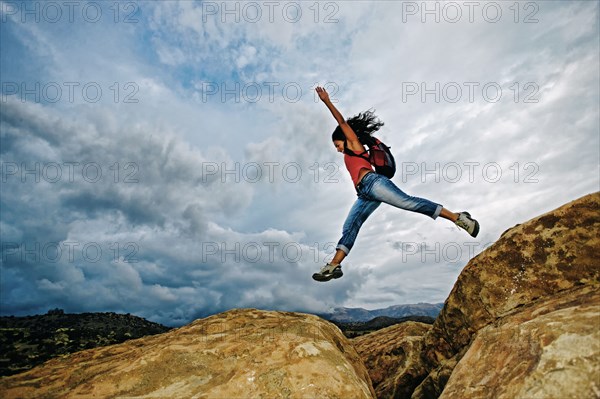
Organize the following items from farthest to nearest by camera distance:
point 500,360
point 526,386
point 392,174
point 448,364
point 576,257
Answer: point 392,174
point 448,364
point 576,257
point 500,360
point 526,386

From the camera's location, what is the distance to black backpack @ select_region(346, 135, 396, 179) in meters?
7.73

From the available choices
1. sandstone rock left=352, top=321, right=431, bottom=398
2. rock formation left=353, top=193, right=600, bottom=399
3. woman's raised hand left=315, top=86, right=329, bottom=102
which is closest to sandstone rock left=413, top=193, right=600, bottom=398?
rock formation left=353, top=193, right=600, bottom=399

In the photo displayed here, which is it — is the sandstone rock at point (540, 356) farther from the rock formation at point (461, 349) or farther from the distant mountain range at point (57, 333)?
the distant mountain range at point (57, 333)

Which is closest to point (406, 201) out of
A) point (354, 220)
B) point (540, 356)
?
point (354, 220)

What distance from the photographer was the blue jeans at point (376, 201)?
7488mm

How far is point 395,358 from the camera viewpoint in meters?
9.59

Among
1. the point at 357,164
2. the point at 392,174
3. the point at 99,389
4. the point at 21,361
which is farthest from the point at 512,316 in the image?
the point at 21,361

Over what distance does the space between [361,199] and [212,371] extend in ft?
15.4

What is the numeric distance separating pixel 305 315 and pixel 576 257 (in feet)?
18.1

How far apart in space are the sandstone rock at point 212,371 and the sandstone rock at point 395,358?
3.40 meters

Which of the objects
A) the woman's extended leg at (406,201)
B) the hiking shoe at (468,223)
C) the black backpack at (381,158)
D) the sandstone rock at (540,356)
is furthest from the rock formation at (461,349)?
the black backpack at (381,158)

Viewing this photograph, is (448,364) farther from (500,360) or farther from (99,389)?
(99,389)

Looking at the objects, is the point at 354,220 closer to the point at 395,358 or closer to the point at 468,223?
the point at 468,223

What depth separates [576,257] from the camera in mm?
5672
